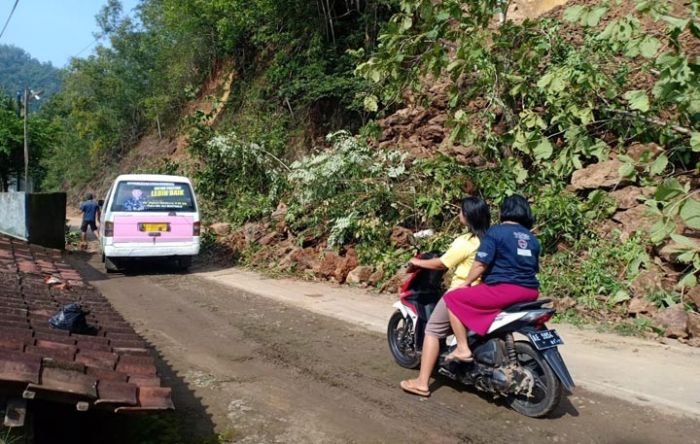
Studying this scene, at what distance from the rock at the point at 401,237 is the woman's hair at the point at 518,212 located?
6.06m

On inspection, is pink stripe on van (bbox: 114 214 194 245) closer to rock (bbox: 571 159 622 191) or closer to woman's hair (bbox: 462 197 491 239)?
rock (bbox: 571 159 622 191)

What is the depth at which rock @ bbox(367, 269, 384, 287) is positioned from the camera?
33.2 ft

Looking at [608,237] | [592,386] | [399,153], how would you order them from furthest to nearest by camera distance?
[399,153] < [608,237] < [592,386]

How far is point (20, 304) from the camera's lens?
4.27 m

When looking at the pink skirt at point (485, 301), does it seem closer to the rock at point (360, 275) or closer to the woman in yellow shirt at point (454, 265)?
the woman in yellow shirt at point (454, 265)

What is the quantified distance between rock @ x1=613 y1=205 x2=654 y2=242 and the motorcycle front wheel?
4385 millimetres

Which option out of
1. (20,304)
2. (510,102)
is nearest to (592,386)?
(20,304)

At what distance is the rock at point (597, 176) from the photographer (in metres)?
8.98

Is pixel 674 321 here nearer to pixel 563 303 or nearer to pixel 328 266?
pixel 563 303

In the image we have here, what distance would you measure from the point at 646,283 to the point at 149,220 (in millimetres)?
Result: 8890

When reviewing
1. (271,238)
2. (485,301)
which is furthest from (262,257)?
(485,301)

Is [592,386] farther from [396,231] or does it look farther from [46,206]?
[46,206]

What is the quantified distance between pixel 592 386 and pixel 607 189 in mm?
4854

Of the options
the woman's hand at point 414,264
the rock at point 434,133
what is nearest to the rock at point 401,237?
the rock at point 434,133
